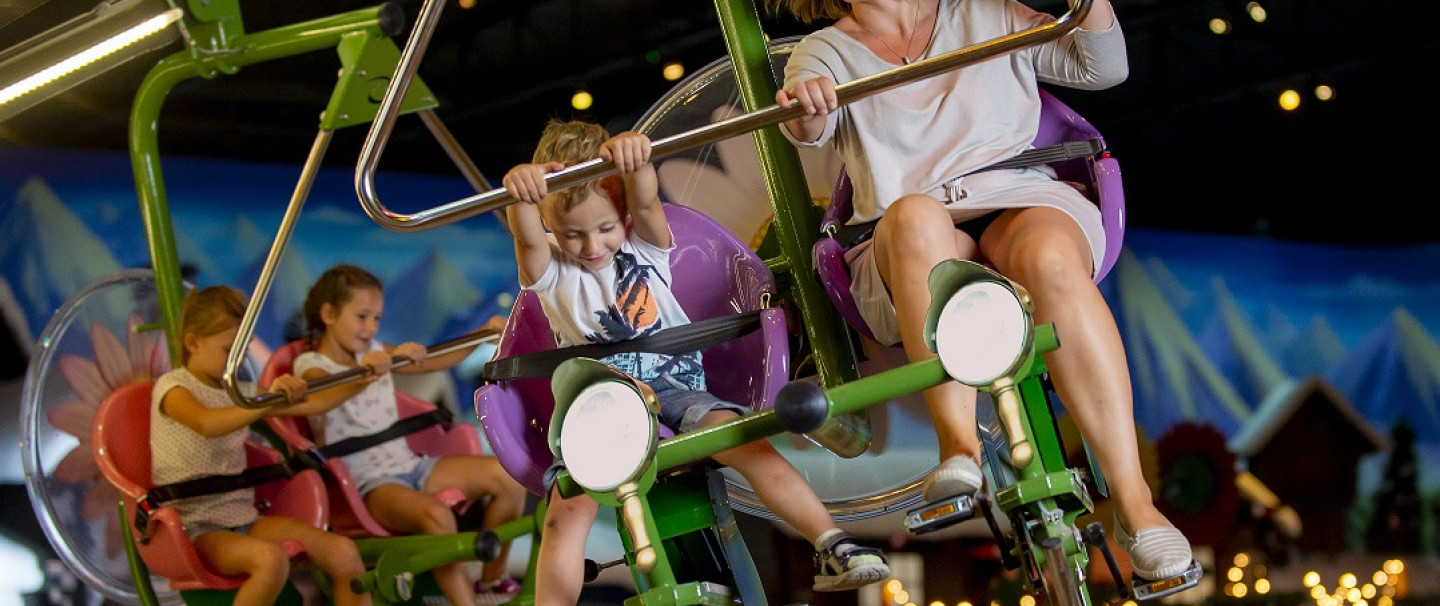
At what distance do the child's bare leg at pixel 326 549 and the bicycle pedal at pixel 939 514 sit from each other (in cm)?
199

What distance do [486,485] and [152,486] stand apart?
2.65 ft

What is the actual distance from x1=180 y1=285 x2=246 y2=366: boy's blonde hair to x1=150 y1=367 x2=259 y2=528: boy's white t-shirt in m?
0.10

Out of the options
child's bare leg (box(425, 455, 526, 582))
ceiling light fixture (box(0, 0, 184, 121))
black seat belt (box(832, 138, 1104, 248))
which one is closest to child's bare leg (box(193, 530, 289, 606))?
child's bare leg (box(425, 455, 526, 582))

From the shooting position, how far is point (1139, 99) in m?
5.88

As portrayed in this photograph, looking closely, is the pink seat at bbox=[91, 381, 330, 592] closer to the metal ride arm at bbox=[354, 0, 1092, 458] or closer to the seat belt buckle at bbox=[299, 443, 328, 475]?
the seat belt buckle at bbox=[299, 443, 328, 475]

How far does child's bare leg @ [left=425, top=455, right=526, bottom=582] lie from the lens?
366cm

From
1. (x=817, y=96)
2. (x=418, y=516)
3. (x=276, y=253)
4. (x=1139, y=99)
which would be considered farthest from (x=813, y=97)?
(x=1139, y=99)

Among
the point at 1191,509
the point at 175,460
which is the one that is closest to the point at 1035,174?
the point at 175,460

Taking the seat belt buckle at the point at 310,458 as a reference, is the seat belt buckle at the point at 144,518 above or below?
below

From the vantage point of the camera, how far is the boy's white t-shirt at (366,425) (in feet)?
11.9

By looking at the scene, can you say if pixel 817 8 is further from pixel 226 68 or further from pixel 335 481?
pixel 335 481

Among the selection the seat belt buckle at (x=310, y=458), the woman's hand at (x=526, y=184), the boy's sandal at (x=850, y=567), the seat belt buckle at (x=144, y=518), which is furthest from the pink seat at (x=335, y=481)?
the boy's sandal at (x=850, y=567)

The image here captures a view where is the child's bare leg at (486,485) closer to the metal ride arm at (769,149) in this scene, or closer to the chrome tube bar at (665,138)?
the metal ride arm at (769,149)

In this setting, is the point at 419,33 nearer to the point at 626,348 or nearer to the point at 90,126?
the point at 626,348
